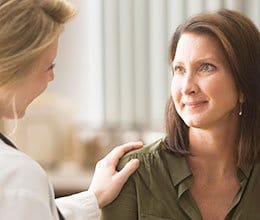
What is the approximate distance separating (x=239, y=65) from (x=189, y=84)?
0.14 meters

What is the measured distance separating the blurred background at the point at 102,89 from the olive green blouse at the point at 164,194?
172 cm

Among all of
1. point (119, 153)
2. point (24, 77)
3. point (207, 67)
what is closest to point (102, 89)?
point (119, 153)

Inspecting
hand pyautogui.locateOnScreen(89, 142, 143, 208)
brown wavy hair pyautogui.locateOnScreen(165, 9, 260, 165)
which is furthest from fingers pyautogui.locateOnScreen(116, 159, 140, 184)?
brown wavy hair pyautogui.locateOnScreen(165, 9, 260, 165)

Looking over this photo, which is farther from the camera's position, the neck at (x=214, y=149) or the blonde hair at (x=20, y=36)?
the neck at (x=214, y=149)

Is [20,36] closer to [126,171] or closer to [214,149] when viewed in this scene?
[126,171]

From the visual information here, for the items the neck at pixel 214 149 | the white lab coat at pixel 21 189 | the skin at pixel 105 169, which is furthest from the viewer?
the neck at pixel 214 149

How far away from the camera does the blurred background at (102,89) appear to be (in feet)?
12.0

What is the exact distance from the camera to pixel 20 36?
139 cm

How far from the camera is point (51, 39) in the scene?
146 centimetres

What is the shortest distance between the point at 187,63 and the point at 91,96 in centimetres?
207

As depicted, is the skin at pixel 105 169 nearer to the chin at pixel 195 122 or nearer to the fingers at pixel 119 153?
the fingers at pixel 119 153

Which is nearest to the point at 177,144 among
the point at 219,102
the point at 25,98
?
the point at 219,102

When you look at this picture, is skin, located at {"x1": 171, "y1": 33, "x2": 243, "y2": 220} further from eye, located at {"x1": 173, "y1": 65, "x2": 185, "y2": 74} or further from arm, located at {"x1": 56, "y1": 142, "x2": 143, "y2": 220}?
arm, located at {"x1": 56, "y1": 142, "x2": 143, "y2": 220}

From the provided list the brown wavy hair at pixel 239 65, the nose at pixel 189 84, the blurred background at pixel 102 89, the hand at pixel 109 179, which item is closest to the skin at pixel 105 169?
the hand at pixel 109 179
